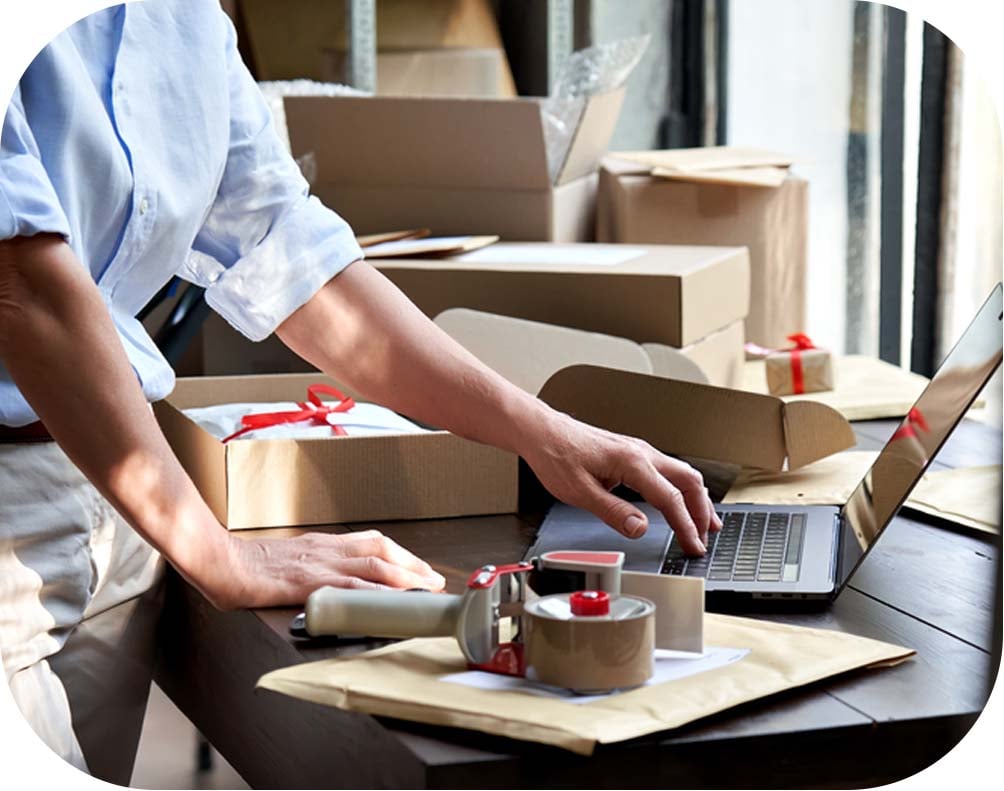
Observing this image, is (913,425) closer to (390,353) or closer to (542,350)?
(390,353)

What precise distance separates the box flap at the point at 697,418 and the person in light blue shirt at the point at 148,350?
0.18 metres

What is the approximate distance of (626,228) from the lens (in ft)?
7.74

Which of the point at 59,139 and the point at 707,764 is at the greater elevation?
the point at 59,139

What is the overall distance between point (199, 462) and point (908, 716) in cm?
74

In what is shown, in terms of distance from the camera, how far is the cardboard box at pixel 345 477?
1299 mm

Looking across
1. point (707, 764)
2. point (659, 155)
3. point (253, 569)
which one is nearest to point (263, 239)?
point (253, 569)

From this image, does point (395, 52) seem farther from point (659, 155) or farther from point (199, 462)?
point (199, 462)

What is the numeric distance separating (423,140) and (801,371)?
0.75 meters

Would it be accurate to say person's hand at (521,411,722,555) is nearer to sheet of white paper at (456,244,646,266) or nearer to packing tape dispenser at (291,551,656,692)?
packing tape dispenser at (291,551,656,692)

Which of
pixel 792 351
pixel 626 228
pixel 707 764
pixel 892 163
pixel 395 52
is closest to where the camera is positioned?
pixel 707 764

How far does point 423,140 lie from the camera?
2.30m

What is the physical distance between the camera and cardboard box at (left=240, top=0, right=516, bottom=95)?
3.56 m

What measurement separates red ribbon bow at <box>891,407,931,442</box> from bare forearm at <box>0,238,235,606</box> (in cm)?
58

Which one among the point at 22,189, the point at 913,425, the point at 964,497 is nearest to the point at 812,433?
the point at 964,497
